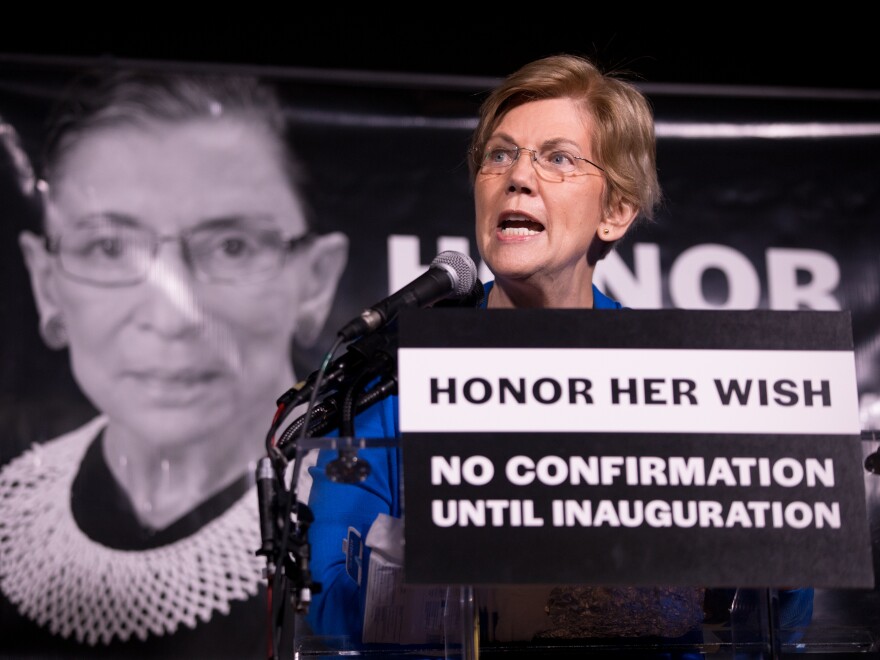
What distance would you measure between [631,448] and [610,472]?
Result: 0.04 meters

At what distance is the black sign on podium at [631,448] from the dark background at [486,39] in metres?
2.05

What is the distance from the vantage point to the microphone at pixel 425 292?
1.28m

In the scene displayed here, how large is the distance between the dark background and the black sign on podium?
2049 mm

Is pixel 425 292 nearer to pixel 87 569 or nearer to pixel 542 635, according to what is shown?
pixel 542 635

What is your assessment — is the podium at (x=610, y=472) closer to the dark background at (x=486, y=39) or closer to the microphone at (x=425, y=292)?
the microphone at (x=425, y=292)

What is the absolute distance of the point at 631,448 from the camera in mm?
1159

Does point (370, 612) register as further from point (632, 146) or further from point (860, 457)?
point (632, 146)

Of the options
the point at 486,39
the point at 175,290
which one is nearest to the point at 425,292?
the point at 175,290

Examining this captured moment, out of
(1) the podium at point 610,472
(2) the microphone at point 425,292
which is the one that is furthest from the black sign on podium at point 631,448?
(2) the microphone at point 425,292

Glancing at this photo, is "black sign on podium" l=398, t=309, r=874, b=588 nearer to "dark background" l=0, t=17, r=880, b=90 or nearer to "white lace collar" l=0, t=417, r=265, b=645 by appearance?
"white lace collar" l=0, t=417, r=265, b=645

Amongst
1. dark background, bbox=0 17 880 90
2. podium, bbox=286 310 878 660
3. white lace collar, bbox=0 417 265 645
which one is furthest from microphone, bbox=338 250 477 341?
dark background, bbox=0 17 880 90

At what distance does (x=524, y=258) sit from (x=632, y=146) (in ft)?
1.11

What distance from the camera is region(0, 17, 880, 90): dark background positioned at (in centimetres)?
306

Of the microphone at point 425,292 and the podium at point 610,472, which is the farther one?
the microphone at point 425,292
